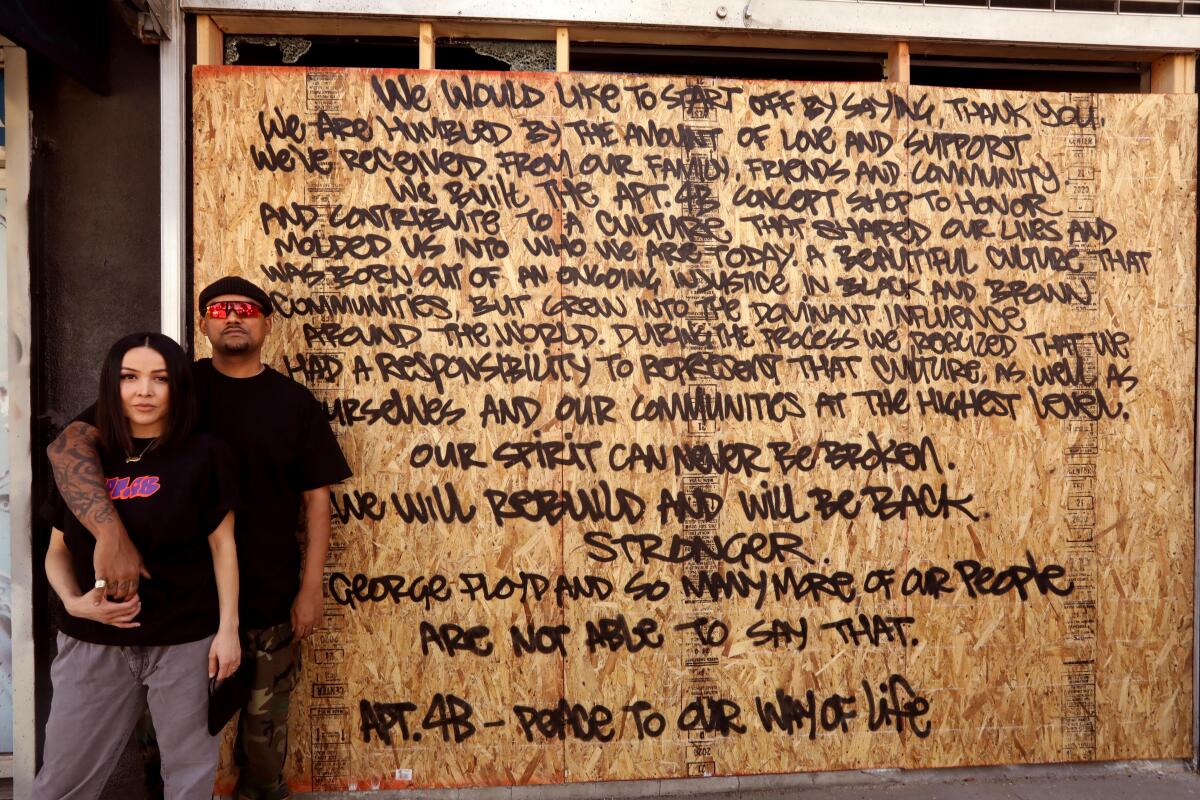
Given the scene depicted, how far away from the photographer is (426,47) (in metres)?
3.66

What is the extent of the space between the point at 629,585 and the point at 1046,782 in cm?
237

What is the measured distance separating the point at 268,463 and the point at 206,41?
2.16 m

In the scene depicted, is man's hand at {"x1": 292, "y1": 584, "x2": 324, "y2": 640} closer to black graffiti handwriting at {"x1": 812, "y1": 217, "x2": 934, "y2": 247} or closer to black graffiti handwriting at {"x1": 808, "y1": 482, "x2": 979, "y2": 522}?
black graffiti handwriting at {"x1": 808, "y1": 482, "x2": 979, "y2": 522}

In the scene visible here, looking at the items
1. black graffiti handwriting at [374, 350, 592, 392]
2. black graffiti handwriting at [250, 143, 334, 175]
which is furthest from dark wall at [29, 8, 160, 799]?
black graffiti handwriting at [374, 350, 592, 392]

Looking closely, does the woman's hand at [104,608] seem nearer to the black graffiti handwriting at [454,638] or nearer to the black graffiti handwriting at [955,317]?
the black graffiti handwriting at [454,638]

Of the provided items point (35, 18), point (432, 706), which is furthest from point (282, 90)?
point (432, 706)

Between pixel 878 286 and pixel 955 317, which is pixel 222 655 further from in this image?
pixel 955 317

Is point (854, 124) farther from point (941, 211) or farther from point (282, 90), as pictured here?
point (282, 90)

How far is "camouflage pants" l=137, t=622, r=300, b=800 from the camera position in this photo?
3064mm

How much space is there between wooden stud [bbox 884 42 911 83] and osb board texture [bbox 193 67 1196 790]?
0.09 meters

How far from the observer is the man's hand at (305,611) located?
→ 127 inches

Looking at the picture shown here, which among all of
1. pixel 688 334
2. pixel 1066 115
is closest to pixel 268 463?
pixel 688 334

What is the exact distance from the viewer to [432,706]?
11.9 ft

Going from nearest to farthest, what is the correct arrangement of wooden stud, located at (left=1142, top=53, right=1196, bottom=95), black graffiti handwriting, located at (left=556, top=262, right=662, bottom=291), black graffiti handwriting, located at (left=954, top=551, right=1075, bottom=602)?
black graffiti handwriting, located at (left=556, top=262, right=662, bottom=291), black graffiti handwriting, located at (left=954, top=551, right=1075, bottom=602), wooden stud, located at (left=1142, top=53, right=1196, bottom=95)
